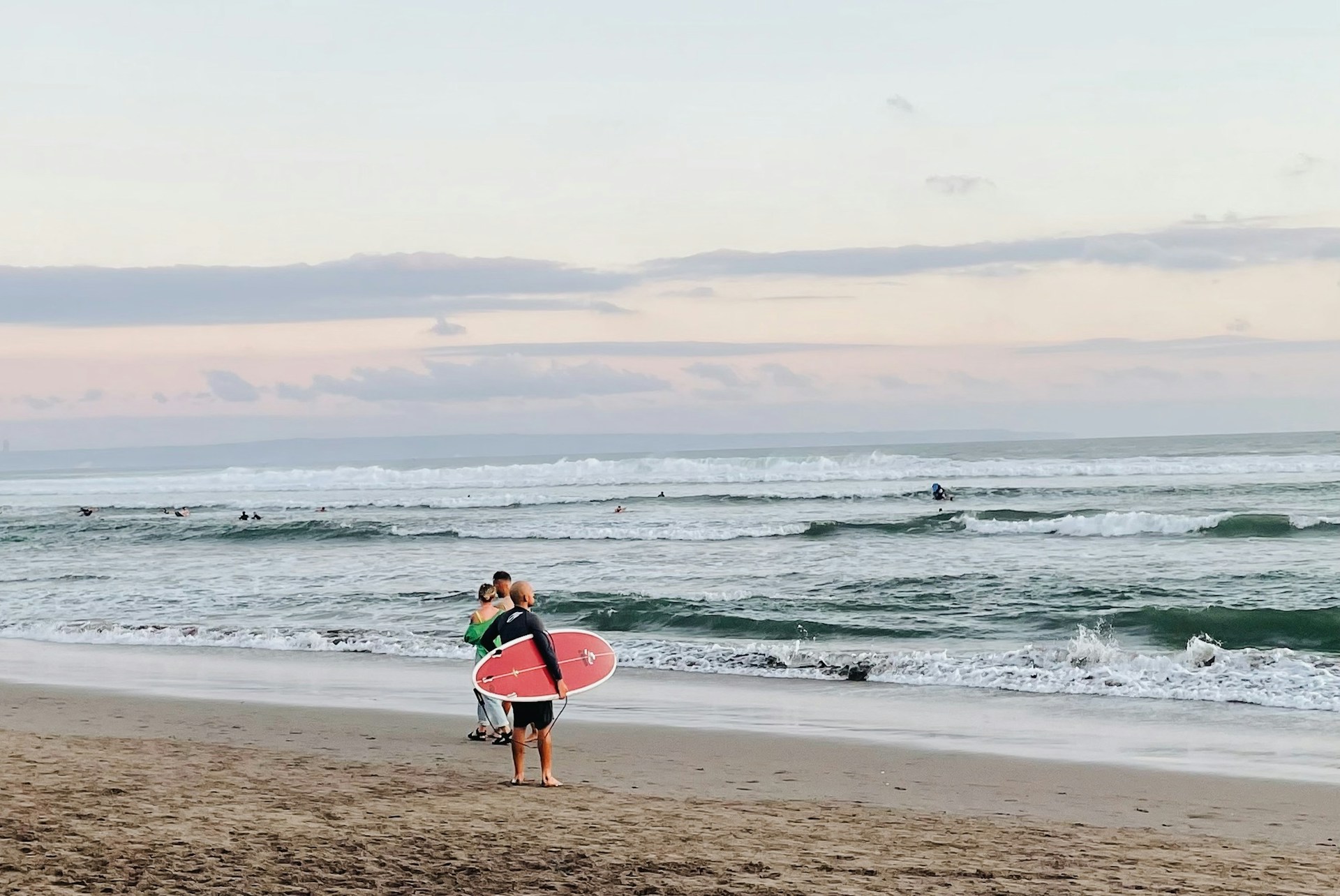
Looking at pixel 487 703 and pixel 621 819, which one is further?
pixel 487 703

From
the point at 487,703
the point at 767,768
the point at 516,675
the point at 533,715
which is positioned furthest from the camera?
the point at 487,703

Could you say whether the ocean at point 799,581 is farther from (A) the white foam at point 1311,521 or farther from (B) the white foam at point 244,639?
(A) the white foam at point 1311,521

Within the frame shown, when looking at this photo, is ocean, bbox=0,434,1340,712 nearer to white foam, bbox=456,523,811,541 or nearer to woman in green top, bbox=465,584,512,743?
white foam, bbox=456,523,811,541

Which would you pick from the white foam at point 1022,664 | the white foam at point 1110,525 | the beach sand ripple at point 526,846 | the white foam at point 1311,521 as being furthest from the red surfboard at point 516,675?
the white foam at point 1311,521

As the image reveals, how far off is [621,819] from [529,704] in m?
1.52

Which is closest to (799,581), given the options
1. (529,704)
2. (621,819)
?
(529,704)

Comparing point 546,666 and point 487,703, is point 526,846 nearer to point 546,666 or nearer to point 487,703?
point 546,666

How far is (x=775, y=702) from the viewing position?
12.7 meters

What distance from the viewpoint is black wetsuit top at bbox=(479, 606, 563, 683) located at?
26.7 feet

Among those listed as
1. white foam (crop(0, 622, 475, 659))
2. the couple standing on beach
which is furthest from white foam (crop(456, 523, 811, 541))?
the couple standing on beach

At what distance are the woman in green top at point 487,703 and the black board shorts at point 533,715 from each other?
1.60m

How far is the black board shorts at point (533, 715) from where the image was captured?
8.45 metres

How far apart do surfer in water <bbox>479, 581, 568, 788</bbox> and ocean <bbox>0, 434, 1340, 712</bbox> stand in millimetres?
5860

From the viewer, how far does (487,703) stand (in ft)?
34.4
